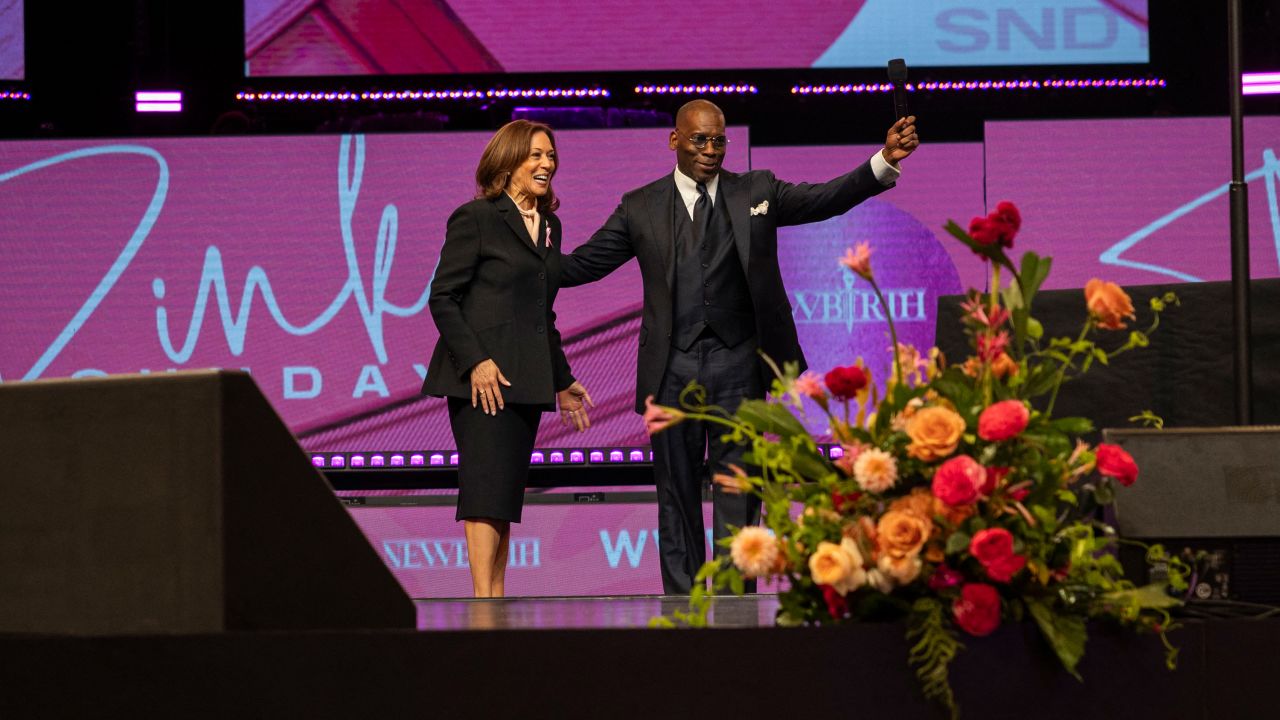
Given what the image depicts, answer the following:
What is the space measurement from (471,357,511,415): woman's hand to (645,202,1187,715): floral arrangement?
7.24 feet

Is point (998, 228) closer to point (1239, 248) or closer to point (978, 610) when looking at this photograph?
point (978, 610)

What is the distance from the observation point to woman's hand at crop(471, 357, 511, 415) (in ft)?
11.8

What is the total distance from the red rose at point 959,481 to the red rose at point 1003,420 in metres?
0.03

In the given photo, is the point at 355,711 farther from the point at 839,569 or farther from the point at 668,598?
the point at 668,598

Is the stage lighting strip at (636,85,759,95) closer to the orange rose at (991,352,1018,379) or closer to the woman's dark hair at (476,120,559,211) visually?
the woman's dark hair at (476,120,559,211)

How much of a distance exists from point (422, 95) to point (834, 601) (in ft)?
13.3

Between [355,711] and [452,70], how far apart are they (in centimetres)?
404

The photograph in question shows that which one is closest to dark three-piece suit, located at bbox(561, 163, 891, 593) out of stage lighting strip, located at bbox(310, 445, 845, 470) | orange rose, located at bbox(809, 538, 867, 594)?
stage lighting strip, located at bbox(310, 445, 845, 470)

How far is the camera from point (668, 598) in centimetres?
209

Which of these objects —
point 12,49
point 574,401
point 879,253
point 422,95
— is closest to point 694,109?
point 574,401

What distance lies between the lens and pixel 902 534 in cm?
128

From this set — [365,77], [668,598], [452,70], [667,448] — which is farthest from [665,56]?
[668,598]

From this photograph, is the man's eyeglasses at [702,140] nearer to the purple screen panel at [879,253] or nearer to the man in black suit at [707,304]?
the man in black suit at [707,304]

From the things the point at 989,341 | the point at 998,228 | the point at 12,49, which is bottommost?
the point at 989,341
